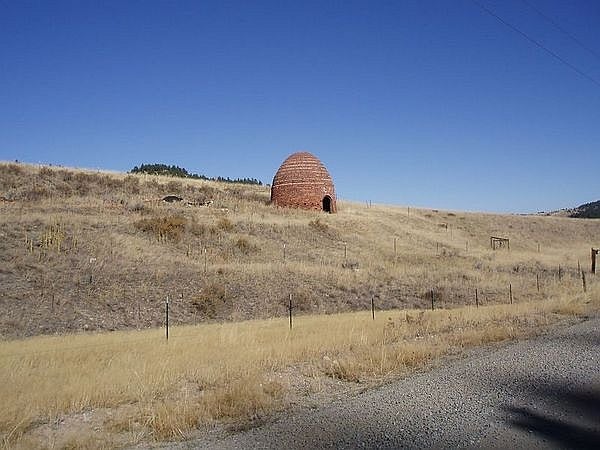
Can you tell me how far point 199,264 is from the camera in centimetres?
2514

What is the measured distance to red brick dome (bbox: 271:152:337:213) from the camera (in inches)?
1951

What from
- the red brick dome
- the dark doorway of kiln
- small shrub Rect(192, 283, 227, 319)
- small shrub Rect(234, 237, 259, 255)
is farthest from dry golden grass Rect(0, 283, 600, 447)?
the dark doorway of kiln

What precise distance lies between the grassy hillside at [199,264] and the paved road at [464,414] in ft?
40.3

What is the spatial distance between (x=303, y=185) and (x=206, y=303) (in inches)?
1188

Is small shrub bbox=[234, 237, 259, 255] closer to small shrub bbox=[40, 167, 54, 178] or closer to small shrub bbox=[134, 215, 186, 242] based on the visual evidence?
small shrub bbox=[134, 215, 186, 242]

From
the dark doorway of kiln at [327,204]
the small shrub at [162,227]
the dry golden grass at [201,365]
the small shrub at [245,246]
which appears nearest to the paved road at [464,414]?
the dry golden grass at [201,365]

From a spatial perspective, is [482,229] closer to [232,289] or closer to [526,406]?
[232,289]

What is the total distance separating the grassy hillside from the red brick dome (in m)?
3.43

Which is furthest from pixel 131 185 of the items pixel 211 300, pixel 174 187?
pixel 211 300

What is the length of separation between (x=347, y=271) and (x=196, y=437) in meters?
21.3

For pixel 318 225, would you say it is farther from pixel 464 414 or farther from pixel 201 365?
pixel 464 414

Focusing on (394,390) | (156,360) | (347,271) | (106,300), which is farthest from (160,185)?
(394,390)

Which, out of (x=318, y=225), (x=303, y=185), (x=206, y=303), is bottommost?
(x=206, y=303)

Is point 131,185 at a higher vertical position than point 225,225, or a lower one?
higher
